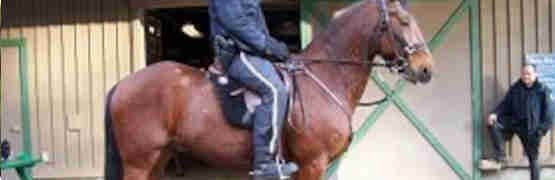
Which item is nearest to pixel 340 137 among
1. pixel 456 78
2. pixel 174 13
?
pixel 456 78

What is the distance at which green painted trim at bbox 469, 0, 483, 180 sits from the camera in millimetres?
8906

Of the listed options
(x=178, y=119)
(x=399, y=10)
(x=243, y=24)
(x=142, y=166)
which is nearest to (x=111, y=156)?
(x=142, y=166)

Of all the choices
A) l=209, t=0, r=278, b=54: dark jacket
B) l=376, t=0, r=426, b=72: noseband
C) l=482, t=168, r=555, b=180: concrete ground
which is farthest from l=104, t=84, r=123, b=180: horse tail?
l=482, t=168, r=555, b=180: concrete ground

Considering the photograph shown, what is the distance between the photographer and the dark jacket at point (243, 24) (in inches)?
194

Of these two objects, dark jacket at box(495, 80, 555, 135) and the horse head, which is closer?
the horse head

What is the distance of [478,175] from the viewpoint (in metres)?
9.01

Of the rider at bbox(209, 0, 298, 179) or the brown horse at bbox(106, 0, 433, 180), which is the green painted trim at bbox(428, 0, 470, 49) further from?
the rider at bbox(209, 0, 298, 179)

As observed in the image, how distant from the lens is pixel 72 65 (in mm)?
9359

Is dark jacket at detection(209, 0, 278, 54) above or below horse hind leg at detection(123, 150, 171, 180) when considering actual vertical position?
above

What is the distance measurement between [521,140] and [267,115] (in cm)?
Answer: 445

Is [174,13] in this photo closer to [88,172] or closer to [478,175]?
[88,172]

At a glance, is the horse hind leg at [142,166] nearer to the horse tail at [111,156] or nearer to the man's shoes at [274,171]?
the horse tail at [111,156]

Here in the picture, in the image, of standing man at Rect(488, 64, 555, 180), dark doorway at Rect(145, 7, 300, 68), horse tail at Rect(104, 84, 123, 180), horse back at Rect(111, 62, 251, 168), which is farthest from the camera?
dark doorway at Rect(145, 7, 300, 68)

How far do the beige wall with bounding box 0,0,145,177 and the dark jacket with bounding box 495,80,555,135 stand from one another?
3.84m
